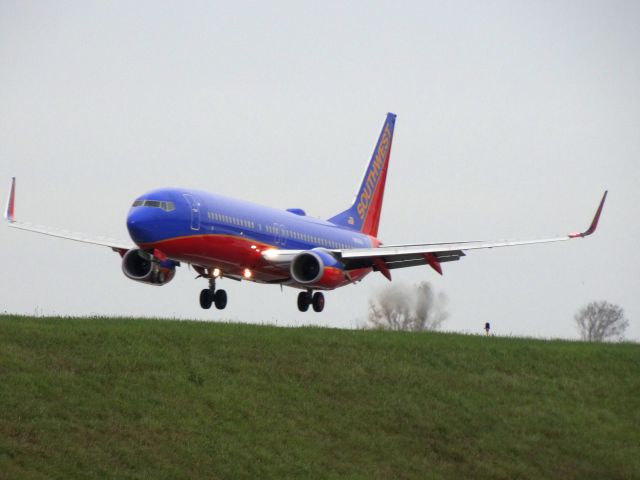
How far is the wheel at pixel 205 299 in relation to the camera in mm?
55969

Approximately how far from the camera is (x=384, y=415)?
118 ft

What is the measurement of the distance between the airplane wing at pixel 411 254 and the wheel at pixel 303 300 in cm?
217

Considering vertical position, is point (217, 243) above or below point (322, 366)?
above

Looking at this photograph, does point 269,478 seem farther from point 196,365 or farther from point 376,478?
point 196,365

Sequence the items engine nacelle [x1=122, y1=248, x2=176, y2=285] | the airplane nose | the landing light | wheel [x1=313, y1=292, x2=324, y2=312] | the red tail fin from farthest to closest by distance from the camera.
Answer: the red tail fin
wheel [x1=313, y1=292, x2=324, y2=312]
the landing light
engine nacelle [x1=122, y1=248, x2=176, y2=285]
the airplane nose

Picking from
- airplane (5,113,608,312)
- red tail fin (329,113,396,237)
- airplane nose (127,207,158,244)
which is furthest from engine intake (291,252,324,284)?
red tail fin (329,113,396,237)

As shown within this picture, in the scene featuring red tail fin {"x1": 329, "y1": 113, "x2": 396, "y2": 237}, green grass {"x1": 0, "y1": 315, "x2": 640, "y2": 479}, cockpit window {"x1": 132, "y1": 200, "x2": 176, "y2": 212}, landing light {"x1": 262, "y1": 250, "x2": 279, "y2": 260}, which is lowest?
green grass {"x1": 0, "y1": 315, "x2": 640, "y2": 479}

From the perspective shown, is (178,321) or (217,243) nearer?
(178,321)

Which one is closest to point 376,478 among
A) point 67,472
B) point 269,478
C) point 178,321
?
point 269,478

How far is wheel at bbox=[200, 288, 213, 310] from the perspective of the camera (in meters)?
56.0

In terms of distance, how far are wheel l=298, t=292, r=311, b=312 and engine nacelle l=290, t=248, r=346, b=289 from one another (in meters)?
3.11

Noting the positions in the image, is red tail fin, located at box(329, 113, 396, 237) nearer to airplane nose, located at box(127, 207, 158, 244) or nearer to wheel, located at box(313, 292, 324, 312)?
wheel, located at box(313, 292, 324, 312)

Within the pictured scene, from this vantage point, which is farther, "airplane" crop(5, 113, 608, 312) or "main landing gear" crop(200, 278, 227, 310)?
"main landing gear" crop(200, 278, 227, 310)

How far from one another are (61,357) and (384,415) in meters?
8.75
